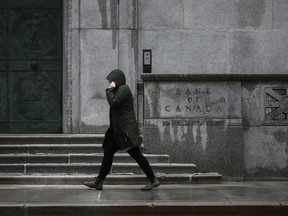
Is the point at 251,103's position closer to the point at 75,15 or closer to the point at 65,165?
the point at 65,165

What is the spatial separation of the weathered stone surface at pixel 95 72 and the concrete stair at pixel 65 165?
2.88ft

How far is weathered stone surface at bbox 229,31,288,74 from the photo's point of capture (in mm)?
13180

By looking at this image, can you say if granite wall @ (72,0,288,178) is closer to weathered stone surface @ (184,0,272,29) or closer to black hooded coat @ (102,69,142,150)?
weathered stone surface @ (184,0,272,29)

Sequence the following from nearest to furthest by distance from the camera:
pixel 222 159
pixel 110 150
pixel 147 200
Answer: pixel 147 200 < pixel 110 150 < pixel 222 159

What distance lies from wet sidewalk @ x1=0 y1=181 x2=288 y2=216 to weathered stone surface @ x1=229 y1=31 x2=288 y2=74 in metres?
3.50

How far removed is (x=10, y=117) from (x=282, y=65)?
20.8ft

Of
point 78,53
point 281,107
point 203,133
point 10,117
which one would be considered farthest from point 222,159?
point 10,117

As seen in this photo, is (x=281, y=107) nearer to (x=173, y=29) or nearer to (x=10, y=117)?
(x=173, y=29)

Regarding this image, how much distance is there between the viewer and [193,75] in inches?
468

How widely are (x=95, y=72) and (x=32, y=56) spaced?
175 centimetres

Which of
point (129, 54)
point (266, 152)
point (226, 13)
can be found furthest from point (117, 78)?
point (226, 13)

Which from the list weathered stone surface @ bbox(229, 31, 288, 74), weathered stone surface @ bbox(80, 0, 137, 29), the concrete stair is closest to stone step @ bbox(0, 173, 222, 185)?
the concrete stair

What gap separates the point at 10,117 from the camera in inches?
539

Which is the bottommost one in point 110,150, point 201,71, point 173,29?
point 110,150
